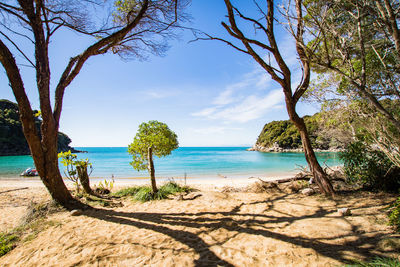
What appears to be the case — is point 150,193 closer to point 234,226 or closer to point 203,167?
point 234,226

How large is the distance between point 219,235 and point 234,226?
55 centimetres

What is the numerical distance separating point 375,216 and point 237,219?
2845 mm

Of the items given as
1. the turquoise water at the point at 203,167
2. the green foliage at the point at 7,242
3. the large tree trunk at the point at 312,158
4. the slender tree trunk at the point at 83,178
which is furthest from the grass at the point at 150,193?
the turquoise water at the point at 203,167

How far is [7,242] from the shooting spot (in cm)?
352

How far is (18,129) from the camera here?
58.3 meters

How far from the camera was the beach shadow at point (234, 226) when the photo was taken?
2.68 meters

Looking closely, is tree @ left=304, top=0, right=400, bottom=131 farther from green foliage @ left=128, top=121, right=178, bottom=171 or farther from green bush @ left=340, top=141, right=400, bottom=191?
green foliage @ left=128, top=121, right=178, bottom=171

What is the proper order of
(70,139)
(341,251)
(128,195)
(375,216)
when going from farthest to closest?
(70,139) → (128,195) → (375,216) → (341,251)

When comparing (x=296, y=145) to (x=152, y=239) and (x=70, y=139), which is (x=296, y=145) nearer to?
(x=152, y=239)

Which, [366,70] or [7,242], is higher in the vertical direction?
[366,70]

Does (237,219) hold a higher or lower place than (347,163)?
lower

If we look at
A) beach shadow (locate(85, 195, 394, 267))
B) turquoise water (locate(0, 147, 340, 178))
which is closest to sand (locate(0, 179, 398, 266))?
beach shadow (locate(85, 195, 394, 267))

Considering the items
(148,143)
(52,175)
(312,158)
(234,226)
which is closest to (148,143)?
(148,143)

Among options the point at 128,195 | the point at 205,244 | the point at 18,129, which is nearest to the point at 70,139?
the point at 18,129
